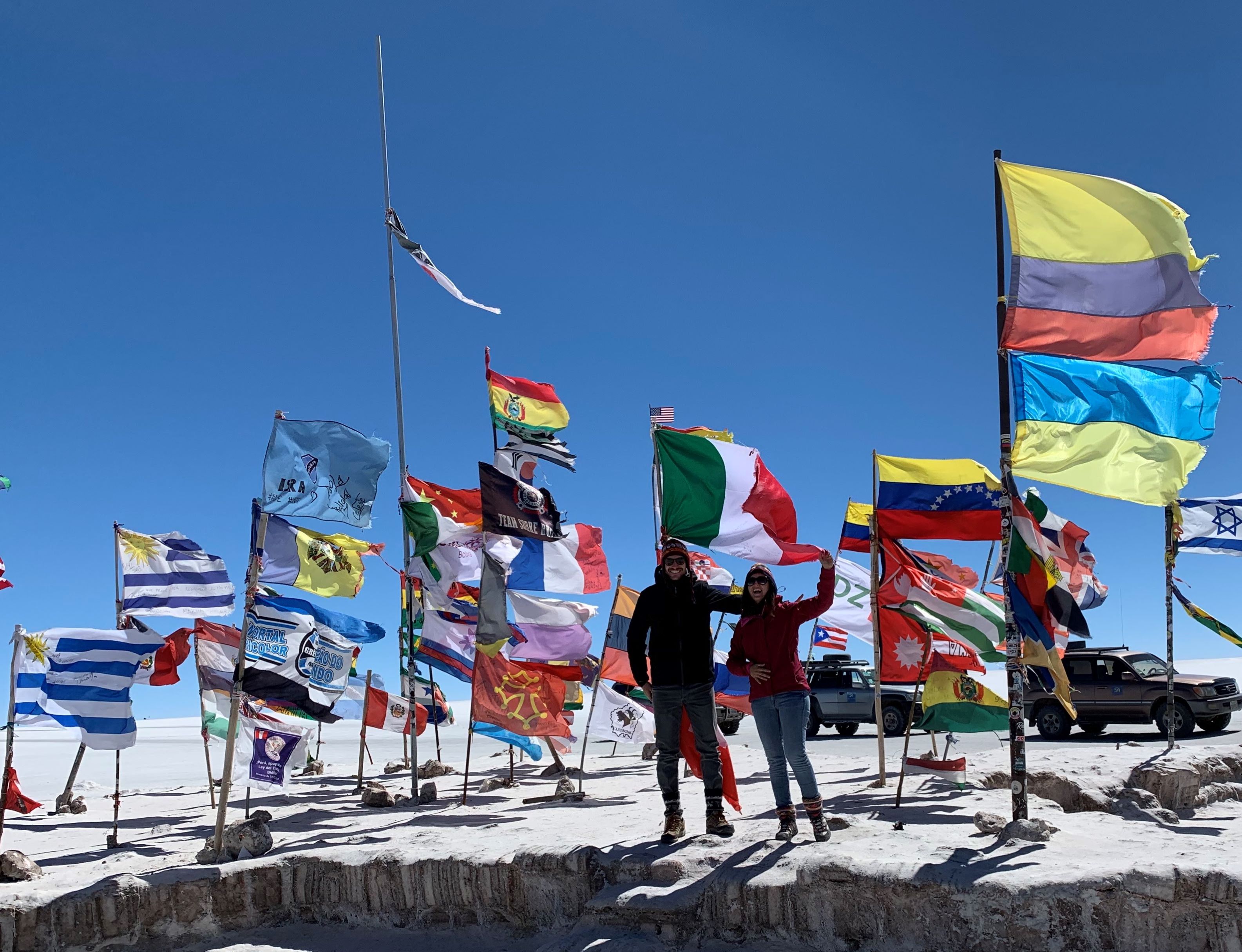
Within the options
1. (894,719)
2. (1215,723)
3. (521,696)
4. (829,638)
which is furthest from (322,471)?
(1215,723)

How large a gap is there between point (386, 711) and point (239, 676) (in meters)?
4.56

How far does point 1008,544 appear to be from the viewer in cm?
686

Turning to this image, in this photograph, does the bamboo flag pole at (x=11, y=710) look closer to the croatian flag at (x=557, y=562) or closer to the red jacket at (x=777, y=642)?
the croatian flag at (x=557, y=562)

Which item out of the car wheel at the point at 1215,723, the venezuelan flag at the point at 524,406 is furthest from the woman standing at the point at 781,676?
the car wheel at the point at 1215,723

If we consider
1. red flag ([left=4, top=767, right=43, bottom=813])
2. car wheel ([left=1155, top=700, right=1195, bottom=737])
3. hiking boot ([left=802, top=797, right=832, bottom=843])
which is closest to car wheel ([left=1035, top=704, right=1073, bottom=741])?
car wheel ([left=1155, top=700, right=1195, bottom=737])

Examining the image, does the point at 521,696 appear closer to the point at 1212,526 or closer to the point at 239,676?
the point at 239,676

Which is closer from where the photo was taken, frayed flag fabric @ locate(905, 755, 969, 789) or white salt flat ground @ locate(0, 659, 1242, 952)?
white salt flat ground @ locate(0, 659, 1242, 952)

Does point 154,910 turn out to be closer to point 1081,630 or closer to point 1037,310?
point 1081,630

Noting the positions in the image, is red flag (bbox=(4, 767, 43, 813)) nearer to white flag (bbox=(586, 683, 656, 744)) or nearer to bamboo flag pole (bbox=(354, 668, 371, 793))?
bamboo flag pole (bbox=(354, 668, 371, 793))

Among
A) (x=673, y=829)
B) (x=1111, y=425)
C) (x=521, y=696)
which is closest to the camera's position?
(x=673, y=829)

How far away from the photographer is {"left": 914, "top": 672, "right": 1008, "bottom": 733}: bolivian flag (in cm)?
904

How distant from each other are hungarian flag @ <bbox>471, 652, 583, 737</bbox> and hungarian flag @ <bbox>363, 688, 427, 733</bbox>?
2.17 m

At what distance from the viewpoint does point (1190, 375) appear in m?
7.36

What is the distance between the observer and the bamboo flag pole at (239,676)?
7.72 metres
